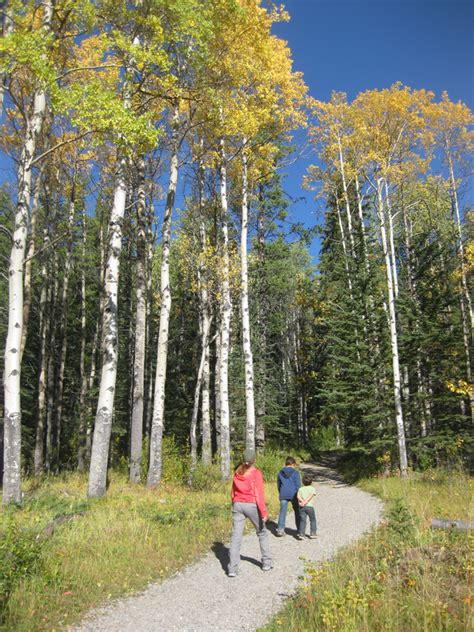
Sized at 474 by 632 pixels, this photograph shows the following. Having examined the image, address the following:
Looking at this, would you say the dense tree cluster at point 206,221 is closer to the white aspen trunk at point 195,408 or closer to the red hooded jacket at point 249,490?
the white aspen trunk at point 195,408

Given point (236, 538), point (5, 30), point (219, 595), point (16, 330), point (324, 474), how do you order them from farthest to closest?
point (324, 474), point (5, 30), point (16, 330), point (236, 538), point (219, 595)

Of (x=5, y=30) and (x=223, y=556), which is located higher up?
(x=5, y=30)

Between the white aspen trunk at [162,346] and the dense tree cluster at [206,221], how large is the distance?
61 millimetres

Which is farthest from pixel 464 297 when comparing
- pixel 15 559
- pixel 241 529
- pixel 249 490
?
pixel 15 559

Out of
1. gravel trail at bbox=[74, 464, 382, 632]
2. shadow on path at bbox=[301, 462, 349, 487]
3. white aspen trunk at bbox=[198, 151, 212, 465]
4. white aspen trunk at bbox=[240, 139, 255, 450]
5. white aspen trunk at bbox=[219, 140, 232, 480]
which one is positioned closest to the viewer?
gravel trail at bbox=[74, 464, 382, 632]

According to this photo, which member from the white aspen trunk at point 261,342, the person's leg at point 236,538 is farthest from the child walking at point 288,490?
the white aspen trunk at point 261,342

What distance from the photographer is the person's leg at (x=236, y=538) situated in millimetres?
5492

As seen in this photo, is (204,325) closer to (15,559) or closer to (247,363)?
(247,363)

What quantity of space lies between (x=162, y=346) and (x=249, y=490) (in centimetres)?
632

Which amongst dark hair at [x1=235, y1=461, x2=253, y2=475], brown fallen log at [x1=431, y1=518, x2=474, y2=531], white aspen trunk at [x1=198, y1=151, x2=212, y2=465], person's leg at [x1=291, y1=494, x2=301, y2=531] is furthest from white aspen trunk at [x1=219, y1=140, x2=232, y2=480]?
brown fallen log at [x1=431, y1=518, x2=474, y2=531]

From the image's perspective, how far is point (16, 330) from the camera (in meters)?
8.20

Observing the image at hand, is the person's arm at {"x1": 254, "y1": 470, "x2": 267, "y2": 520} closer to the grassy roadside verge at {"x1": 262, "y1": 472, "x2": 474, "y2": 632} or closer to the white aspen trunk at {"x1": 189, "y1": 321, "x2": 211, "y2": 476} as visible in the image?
the grassy roadside verge at {"x1": 262, "y1": 472, "x2": 474, "y2": 632}

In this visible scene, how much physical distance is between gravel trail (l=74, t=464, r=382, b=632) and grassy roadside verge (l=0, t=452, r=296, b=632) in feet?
0.90

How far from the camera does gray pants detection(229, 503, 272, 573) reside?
5.50 m
